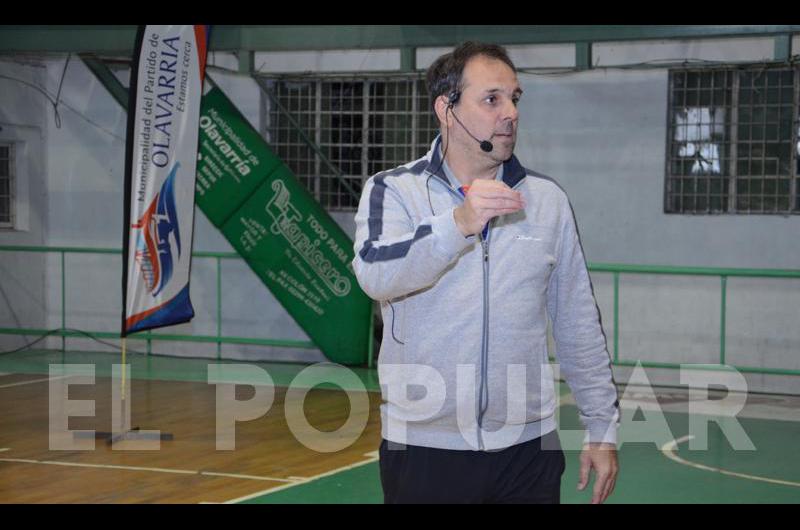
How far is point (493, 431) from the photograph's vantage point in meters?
3.12

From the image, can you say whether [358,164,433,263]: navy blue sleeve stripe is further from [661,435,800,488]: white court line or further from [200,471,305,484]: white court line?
[661,435,800,488]: white court line

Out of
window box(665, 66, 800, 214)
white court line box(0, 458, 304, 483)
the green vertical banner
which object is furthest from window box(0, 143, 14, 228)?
window box(665, 66, 800, 214)

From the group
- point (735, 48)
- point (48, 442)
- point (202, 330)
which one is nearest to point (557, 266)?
point (48, 442)

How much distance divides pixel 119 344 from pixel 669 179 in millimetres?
6709

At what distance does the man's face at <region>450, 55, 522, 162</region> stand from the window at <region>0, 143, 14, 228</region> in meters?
11.6

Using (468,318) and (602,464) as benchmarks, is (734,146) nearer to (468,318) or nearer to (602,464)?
(602,464)

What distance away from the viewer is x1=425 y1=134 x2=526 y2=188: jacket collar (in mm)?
3176

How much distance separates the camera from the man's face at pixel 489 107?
3090mm

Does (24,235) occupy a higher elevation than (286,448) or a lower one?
higher

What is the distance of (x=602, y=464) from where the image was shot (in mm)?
3252

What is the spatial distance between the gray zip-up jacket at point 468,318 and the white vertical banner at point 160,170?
17.6 feet

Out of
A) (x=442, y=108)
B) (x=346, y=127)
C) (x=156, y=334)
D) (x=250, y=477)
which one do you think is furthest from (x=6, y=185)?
(x=442, y=108)
